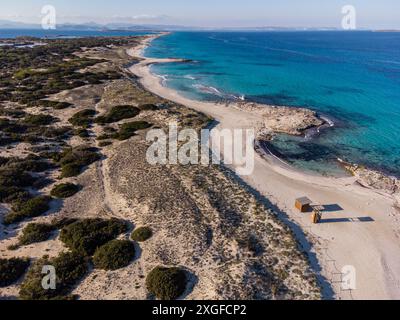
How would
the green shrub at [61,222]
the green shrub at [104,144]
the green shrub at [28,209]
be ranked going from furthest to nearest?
the green shrub at [104,144], the green shrub at [28,209], the green shrub at [61,222]

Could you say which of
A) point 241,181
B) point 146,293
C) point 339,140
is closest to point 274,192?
point 241,181

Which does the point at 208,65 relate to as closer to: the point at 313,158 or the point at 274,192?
the point at 313,158

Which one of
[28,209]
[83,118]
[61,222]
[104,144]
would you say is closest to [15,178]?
[28,209]

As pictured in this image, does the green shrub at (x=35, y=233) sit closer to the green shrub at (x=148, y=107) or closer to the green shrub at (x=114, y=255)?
the green shrub at (x=114, y=255)

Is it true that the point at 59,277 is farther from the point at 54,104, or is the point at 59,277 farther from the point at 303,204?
the point at 54,104

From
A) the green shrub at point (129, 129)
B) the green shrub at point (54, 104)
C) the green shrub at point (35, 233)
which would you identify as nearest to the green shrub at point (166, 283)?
the green shrub at point (35, 233)

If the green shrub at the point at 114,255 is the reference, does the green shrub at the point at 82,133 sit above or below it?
above
